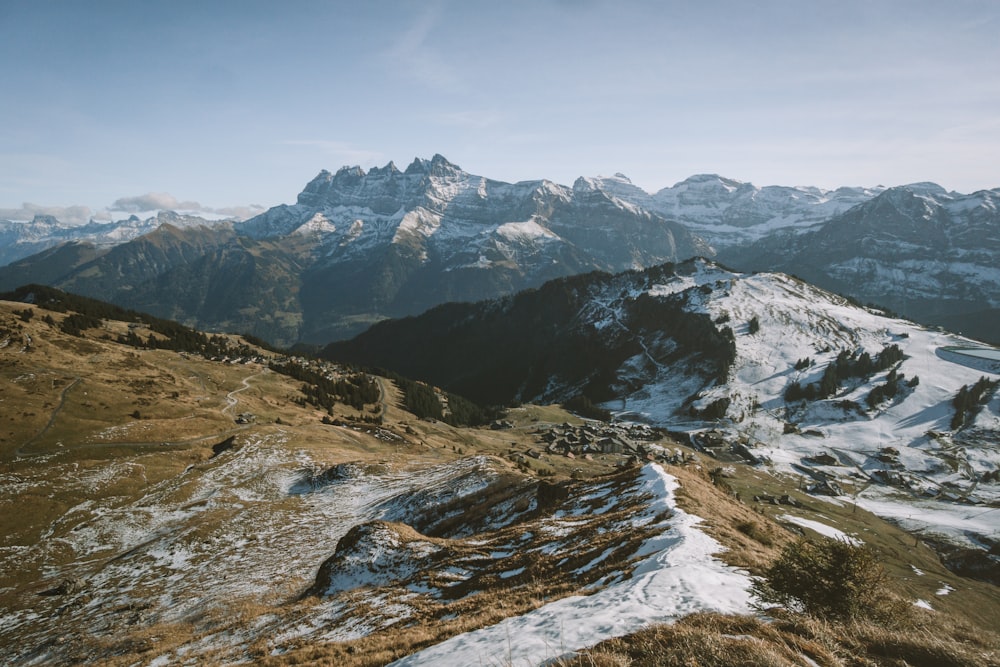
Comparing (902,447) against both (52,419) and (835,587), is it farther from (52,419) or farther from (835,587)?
(52,419)

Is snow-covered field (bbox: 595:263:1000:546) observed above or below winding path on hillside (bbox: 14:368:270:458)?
below

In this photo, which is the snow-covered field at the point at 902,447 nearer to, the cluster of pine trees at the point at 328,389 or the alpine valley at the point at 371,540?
the alpine valley at the point at 371,540

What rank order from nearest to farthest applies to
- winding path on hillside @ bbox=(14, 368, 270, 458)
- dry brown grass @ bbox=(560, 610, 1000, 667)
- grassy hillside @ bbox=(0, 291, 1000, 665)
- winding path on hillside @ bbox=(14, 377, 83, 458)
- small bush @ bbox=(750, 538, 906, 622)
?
1. dry brown grass @ bbox=(560, 610, 1000, 667)
2. small bush @ bbox=(750, 538, 906, 622)
3. grassy hillside @ bbox=(0, 291, 1000, 665)
4. winding path on hillside @ bbox=(14, 377, 83, 458)
5. winding path on hillside @ bbox=(14, 368, 270, 458)

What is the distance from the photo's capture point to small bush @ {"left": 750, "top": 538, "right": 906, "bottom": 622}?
44.0ft

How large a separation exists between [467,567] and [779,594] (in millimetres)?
17439

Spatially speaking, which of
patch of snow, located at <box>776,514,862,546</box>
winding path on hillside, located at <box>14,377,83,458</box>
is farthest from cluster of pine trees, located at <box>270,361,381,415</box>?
patch of snow, located at <box>776,514,862,546</box>

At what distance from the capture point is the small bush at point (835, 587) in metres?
13.4

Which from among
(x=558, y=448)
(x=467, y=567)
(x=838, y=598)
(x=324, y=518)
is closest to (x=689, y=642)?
(x=838, y=598)

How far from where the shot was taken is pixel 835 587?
533 inches

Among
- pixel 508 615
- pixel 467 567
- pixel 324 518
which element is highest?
pixel 508 615

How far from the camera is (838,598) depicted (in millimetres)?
13531

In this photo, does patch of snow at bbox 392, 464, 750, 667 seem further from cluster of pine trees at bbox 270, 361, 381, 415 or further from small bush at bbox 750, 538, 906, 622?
cluster of pine trees at bbox 270, 361, 381, 415

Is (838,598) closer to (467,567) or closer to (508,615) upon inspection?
(508,615)

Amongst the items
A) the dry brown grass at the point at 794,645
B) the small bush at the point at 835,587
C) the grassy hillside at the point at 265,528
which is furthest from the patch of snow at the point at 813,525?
the dry brown grass at the point at 794,645
